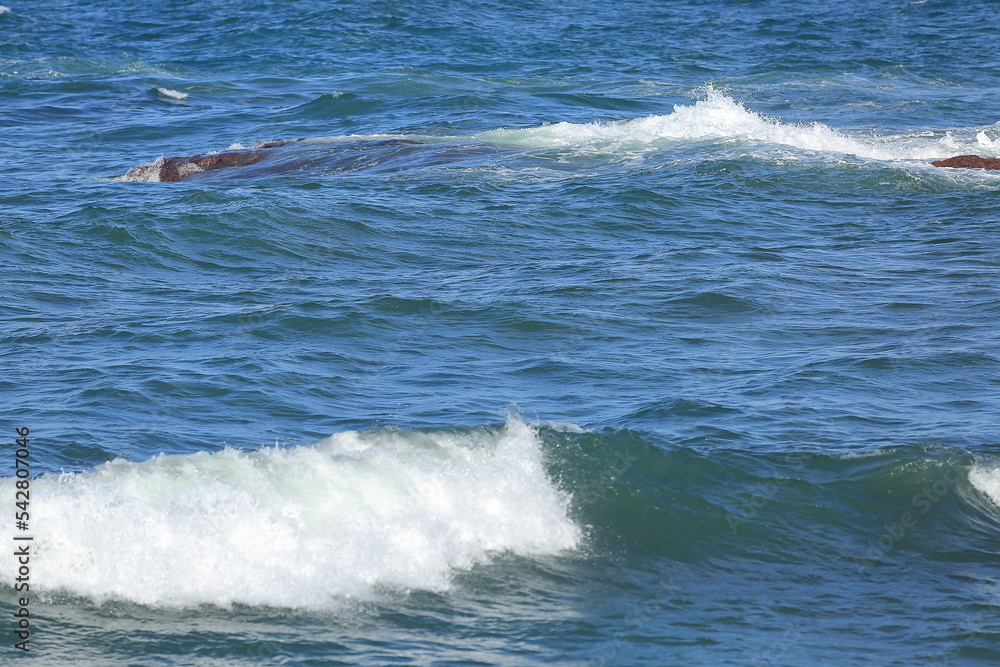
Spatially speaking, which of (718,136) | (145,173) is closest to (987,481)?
(718,136)

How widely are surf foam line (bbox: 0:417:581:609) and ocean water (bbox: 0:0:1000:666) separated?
0.06 feet

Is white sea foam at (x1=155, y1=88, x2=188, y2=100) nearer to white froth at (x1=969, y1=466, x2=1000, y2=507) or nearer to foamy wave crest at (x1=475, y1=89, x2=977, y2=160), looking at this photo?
foamy wave crest at (x1=475, y1=89, x2=977, y2=160)

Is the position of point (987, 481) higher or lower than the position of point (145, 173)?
lower

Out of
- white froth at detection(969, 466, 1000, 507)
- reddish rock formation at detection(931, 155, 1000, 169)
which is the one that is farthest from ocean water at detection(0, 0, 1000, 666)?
reddish rock formation at detection(931, 155, 1000, 169)

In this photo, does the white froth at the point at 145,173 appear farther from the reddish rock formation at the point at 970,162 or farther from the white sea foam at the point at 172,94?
the reddish rock formation at the point at 970,162

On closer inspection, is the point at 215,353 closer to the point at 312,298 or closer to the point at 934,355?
the point at 312,298

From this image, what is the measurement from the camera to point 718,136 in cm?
1767

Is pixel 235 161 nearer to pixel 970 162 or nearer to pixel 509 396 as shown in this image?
pixel 970 162

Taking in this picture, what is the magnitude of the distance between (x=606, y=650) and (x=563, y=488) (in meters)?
1.68

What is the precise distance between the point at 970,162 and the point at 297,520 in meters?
11.6

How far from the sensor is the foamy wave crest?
56.2 feet

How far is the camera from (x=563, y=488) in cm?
700

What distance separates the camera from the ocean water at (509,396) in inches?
228

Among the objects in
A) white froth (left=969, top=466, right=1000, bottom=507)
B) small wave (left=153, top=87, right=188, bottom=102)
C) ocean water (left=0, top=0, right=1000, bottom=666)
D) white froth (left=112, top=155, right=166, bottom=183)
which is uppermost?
small wave (left=153, top=87, right=188, bottom=102)
